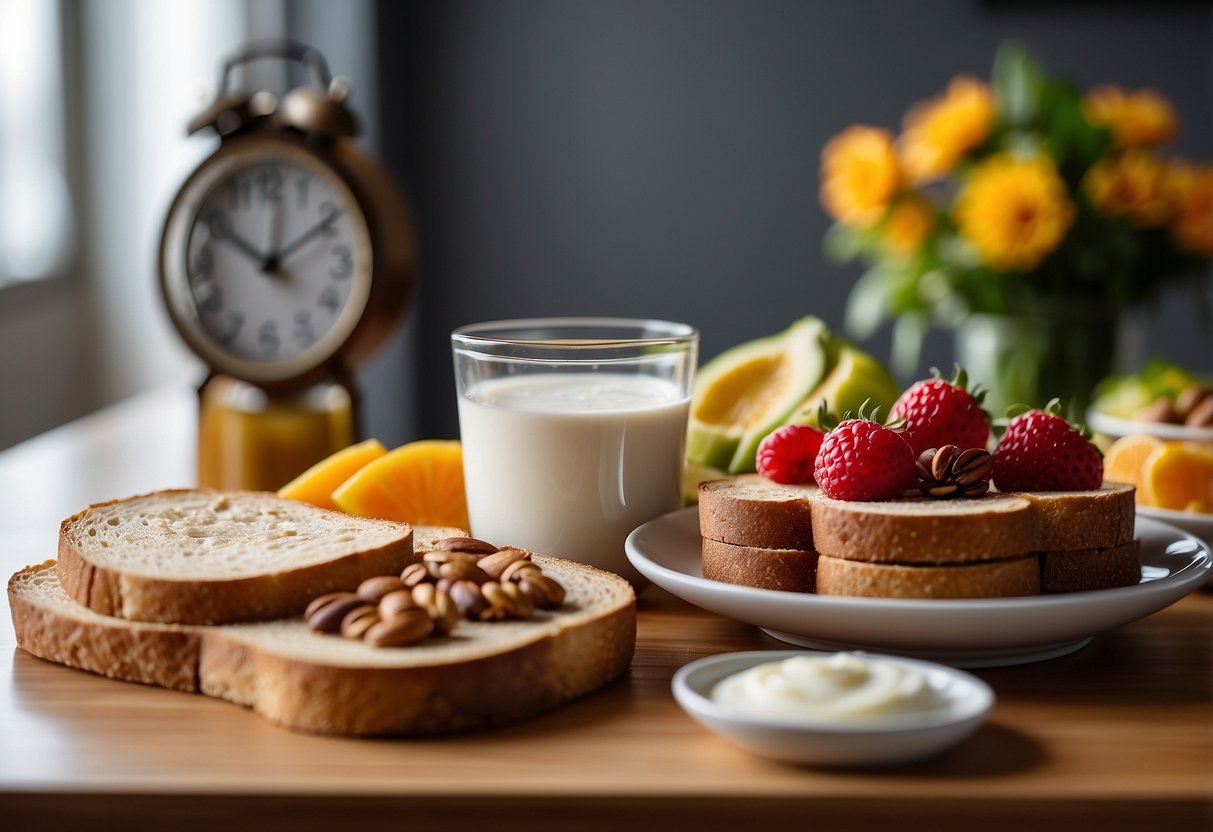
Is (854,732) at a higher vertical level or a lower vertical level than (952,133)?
lower

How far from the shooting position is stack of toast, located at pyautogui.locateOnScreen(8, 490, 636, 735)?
81 centimetres

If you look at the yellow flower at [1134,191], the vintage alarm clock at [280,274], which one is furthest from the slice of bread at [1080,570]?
the yellow flower at [1134,191]

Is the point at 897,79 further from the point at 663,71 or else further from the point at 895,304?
the point at 895,304

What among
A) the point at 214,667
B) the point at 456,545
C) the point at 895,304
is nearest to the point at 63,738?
the point at 214,667

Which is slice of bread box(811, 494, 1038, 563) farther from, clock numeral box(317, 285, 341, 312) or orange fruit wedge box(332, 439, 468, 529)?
clock numeral box(317, 285, 341, 312)

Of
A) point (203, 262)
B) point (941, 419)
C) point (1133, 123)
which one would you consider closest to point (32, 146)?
point (203, 262)

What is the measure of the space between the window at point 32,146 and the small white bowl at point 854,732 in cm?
346

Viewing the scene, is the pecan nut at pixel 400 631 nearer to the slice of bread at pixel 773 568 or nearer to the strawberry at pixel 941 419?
the slice of bread at pixel 773 568

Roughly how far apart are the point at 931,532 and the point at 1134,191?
1692mm

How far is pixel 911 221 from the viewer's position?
2564mm

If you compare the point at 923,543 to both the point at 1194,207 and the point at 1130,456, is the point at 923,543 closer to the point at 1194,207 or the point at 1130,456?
the point at 1130,456

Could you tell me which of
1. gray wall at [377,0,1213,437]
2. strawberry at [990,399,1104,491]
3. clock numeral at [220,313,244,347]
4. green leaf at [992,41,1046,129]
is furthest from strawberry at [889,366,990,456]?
gray wall at [377,0,1213,437]

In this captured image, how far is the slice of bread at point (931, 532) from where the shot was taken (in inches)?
35.9

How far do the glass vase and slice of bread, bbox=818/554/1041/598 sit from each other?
1.42 m
